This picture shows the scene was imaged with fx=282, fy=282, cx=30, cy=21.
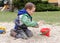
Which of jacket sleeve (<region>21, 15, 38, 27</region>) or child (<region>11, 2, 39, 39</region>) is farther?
child (<region>11, 2, 39, 39</region>)

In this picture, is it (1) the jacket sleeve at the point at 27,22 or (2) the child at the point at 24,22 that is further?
(2) the child at the point at 24,22

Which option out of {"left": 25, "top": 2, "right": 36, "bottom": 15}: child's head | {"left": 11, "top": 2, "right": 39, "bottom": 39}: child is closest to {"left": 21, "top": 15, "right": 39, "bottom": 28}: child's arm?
{"left": 11, "top": 2, "right": 39, "bottom": 39}: child

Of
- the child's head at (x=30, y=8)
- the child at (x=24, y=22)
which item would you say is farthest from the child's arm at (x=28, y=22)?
the child's head at (x=30, y=8)

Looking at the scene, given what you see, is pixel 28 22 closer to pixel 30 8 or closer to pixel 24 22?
pixel 24 22

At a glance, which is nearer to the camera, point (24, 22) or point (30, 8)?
point (24, 22)

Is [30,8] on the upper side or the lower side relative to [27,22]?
upper

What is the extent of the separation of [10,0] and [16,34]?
20865mm

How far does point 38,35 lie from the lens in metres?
7.95

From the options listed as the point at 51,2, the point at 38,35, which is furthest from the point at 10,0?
the point at 38,35

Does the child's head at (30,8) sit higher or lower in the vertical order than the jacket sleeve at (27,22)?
higher

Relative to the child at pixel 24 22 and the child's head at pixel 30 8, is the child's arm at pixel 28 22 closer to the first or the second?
the child at pixel 24 22

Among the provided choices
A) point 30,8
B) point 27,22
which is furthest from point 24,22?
point 30,8

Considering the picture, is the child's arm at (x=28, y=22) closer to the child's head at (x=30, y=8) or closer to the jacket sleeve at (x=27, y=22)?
the jacket sleeve at (x=27, y=22)

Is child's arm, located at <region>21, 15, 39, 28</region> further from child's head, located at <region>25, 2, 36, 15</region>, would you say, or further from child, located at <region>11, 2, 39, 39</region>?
child's head, located at <region>25, 2, 36, 15</region>
